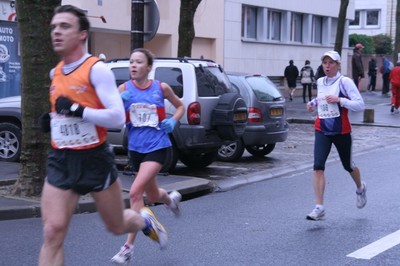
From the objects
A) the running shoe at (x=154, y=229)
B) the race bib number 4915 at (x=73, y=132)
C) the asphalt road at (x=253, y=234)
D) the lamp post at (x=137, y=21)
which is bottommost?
the asphalt road at (x=253, y=234)

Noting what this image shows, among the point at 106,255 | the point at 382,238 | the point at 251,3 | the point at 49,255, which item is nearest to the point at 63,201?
the point at 49,255

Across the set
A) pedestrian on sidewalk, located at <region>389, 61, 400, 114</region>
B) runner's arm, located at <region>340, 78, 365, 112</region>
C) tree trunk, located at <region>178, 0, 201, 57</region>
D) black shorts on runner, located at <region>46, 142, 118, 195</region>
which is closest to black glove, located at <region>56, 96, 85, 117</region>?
black shorts on runner, located at <region>46, 142, 118, 195</region>

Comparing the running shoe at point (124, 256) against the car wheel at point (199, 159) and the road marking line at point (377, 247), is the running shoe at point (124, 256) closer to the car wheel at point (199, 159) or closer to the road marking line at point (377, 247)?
the road marking line at point (377, 247)

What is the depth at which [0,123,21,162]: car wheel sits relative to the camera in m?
11.7

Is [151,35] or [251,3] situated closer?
[151,35]

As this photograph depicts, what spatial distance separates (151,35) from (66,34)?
6762mm

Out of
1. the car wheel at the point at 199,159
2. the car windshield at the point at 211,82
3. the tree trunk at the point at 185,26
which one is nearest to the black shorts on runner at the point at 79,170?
the car windshield at the point at 211,82

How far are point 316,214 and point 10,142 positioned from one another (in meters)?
6.06

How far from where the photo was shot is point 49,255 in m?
4.49

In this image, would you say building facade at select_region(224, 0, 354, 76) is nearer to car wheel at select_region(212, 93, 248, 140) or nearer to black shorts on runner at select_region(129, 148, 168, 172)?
car wheel at select_region(212, 93, 248, 140)

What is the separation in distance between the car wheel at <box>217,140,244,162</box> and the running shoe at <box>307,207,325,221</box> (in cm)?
485

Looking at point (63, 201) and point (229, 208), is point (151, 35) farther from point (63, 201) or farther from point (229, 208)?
point (63, 201)

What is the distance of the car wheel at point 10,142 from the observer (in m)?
11.7

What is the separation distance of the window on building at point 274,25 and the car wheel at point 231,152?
19.3m
